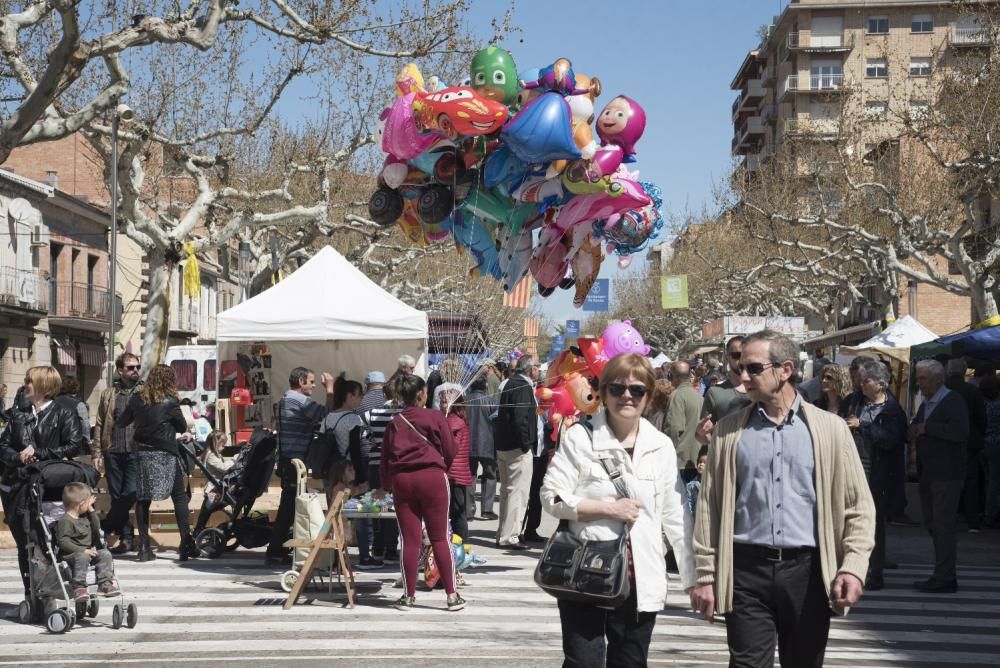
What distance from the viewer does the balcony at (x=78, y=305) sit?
149 feet

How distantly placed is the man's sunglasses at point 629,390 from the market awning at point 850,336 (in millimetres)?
28272

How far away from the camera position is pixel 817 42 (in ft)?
268

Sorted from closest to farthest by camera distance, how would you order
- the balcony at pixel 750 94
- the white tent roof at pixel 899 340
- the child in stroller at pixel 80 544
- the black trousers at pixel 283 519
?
the child in stroller at pixel 80 544 < the black trousers at pixel 283 519 < the white tent roof at pixel 899 340 < the balcony at pixel 750 94

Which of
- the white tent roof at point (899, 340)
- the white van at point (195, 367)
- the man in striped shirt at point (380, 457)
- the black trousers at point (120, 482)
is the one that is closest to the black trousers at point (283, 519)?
the man in striped shirt at point (380, 457)

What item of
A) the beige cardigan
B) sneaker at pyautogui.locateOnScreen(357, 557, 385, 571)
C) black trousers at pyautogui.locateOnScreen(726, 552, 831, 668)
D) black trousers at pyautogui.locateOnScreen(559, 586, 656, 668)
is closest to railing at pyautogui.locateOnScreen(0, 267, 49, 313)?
sneaker at pyautogui.locateOnScreen(357, 557, 385, 571)

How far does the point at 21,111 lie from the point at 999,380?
466 inches

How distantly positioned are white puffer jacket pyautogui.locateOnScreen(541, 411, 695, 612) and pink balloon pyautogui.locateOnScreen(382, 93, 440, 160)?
5.74m

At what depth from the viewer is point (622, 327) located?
10.8 m

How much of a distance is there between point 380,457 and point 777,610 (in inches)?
225

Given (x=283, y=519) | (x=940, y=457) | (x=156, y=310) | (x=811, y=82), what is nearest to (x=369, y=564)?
(x=283, y=519)

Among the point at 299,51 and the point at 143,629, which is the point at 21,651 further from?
the point at 299,51

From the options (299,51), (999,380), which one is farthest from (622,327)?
Result: (299,51)

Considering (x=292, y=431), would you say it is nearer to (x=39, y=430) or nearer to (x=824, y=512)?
(x=39, y=430)

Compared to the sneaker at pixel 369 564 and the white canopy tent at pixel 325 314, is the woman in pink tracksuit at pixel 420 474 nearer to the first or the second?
the sneaker at pixel 369 564
